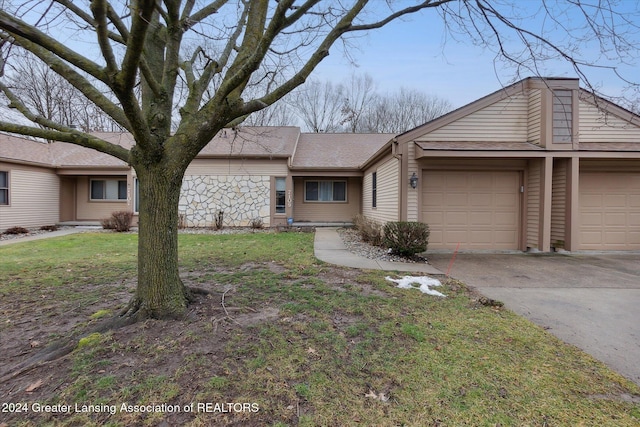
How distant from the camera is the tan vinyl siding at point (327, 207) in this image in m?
15.7

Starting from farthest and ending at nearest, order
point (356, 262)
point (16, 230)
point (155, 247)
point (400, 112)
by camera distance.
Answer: point (400, 112), point (16, 230), point (356, 262), point (155, 247)

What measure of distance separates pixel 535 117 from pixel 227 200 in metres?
12.2

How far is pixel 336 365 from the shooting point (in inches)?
107

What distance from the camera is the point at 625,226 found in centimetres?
891

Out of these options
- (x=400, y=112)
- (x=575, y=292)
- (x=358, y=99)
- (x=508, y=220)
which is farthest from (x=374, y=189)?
(x=400, y=112)

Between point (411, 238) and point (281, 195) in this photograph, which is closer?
point (411, 238)

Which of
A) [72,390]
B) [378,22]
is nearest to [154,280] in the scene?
[72,390]

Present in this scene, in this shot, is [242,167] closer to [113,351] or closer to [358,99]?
[113,351]

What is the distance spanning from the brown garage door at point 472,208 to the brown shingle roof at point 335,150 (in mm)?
5872

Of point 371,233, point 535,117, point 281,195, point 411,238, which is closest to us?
point 411,238

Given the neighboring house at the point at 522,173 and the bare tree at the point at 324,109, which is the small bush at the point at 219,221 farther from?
the bare tree at the point at 324,109

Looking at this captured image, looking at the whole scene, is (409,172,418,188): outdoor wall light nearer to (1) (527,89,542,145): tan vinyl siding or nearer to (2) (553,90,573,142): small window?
(1) (527,89,542,145): tan vinyl siding

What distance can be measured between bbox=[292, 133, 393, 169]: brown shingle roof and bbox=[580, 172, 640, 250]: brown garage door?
8.37 meters

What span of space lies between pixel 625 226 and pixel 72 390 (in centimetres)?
1272
